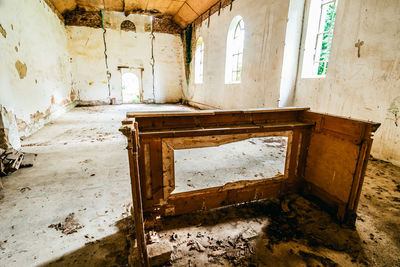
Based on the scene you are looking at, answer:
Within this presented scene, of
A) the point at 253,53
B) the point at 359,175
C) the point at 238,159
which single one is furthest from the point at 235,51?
the point at 359,175

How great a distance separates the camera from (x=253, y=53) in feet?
19.0

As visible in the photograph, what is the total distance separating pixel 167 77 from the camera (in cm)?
1187

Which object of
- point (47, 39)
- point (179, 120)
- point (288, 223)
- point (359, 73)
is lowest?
point (288, 223)

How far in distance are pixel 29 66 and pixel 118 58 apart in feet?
20.3

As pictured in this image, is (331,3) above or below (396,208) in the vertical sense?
above

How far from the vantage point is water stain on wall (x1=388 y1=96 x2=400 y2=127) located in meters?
3.09

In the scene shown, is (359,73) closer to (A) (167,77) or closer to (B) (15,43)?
(B) (15,43)

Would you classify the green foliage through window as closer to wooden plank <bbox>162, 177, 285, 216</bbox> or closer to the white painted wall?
the white painted wall

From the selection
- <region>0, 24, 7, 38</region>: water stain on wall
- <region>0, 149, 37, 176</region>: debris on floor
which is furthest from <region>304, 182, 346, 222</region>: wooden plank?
<region>0, 24, 7, 38</region>: water stain on wall

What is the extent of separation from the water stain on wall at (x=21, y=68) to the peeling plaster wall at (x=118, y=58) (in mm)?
5928

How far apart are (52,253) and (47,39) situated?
7.82 metres

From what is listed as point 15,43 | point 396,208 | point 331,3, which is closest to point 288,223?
point 396,208

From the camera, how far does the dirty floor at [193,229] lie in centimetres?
152

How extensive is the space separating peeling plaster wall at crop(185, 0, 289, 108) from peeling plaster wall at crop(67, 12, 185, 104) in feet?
11.9
